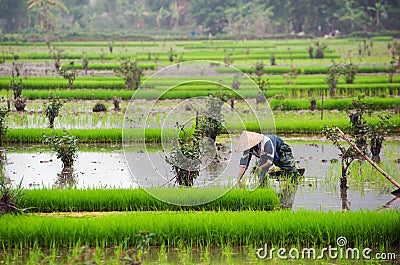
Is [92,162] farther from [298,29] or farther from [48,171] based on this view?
[298,29]

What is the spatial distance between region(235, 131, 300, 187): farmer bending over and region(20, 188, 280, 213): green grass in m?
0.40

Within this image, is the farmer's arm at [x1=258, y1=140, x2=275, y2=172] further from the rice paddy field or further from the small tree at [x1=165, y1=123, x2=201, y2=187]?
the small tree at [x1=165, y1=123, x2=201, y2=187]

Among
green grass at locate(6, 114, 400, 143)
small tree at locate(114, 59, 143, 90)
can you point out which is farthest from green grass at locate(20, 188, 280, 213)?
small tree at locate(114, 59, 143, 90)

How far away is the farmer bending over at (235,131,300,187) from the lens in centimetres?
735

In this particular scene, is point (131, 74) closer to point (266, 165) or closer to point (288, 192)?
point (288, 192)

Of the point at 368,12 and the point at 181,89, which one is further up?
the point at 368,12

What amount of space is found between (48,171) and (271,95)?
8.12 metres

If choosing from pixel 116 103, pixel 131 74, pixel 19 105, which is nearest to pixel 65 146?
pixel 19 105

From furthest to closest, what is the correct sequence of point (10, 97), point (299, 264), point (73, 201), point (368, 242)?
point (10, 97) → point (73, 201) → point (368, 242) → point (299, 264)

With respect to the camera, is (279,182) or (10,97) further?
(10,97)

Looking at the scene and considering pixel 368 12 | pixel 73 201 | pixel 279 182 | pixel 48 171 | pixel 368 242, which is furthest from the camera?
pixel 368 12

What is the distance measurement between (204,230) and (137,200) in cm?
120

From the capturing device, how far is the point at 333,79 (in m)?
16.5

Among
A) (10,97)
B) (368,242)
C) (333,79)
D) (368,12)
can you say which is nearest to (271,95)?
(333,79)
